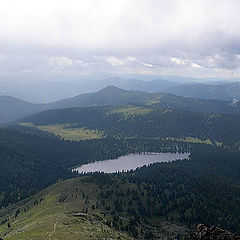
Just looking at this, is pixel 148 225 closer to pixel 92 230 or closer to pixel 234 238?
pixel 92 230

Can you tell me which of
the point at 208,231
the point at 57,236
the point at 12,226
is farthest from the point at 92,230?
the point at 208,231

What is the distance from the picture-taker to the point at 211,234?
31516 millimetres

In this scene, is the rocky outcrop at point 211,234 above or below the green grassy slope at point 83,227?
above

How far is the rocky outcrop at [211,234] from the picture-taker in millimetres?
30020

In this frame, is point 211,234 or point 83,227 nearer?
point 211,234

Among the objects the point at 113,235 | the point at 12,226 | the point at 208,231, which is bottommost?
the point at 12,226

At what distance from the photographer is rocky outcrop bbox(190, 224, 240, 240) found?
30020 mm

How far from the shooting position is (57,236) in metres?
135

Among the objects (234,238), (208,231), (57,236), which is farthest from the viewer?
(57,236)

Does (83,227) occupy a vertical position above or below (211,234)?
below

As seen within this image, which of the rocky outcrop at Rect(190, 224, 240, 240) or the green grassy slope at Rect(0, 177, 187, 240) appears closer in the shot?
the rocky outcrop at Rect(190, 224, 240, 240)

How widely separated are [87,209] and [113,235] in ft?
153

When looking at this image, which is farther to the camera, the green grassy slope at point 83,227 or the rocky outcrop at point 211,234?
the green grassy slope at point 83,227

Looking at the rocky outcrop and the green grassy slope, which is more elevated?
the rocky outcrop
